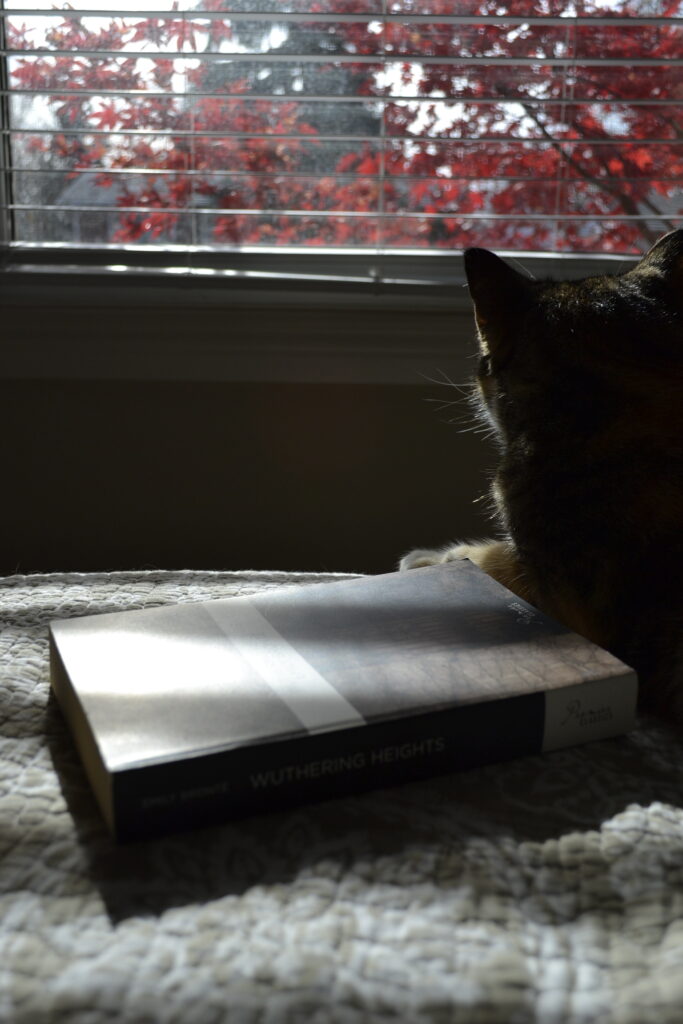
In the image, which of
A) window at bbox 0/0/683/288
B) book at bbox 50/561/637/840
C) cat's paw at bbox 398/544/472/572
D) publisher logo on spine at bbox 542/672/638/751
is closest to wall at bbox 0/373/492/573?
window at bbox 0/0/683/288

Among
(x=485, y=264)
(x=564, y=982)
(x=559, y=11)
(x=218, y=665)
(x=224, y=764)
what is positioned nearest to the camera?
(x=564, y=982)

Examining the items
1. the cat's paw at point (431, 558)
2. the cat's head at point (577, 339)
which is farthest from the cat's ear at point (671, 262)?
the cat's paw at point (431, 558)

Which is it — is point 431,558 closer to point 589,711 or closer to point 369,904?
point 589,711

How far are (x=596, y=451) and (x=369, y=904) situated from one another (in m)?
0.53

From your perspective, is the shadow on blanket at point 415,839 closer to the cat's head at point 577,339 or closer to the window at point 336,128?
the cat's head at point 577,339

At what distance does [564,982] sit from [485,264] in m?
0.72

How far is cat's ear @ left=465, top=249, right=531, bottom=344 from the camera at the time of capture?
965 millimetres

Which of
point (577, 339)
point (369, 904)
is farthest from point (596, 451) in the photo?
point (369, 904)

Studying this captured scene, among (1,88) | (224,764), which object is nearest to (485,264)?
(224,764)

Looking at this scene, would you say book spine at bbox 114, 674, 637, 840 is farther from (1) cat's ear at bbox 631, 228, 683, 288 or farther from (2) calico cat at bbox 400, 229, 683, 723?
(1) cat's ear at bbox 631, 228, 683, 288

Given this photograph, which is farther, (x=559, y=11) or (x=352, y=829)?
(x=559, y=11)

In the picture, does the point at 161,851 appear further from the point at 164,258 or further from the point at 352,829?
the point at 164,258

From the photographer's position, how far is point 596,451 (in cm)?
88

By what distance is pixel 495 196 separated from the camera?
5.10 ft
